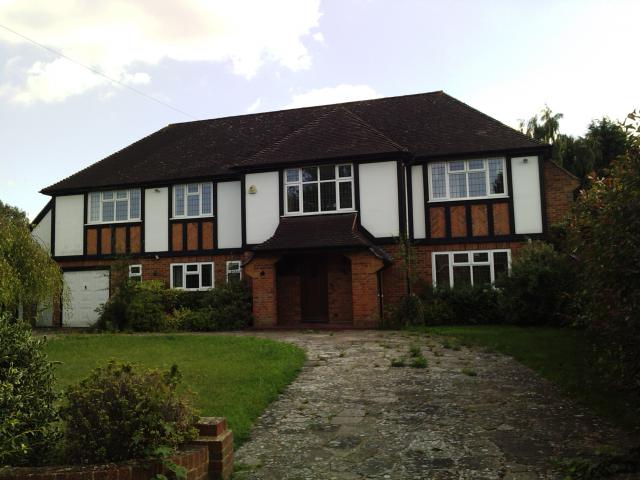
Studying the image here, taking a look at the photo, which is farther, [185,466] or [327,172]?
[327,172]

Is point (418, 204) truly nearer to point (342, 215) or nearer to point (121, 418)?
point (342, 215)

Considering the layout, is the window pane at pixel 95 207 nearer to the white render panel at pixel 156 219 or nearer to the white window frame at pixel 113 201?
the white window frame at pixel 113 201

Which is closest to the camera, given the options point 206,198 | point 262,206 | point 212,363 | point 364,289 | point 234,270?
point 212,363

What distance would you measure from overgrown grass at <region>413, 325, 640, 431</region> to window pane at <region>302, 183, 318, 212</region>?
5.63 metres

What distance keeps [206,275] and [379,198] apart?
7.19 metres

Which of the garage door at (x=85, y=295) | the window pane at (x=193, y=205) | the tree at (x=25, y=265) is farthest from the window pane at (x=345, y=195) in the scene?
the garage door at (x=85, y=295)

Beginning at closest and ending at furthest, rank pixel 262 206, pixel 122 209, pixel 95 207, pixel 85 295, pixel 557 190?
pixel 557 190 → pixel 262 206 → pixel 85 295 → pixel 122 209 → pixel 95 207

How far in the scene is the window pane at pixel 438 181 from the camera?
17828mm

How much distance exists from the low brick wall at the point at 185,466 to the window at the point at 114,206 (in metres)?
17.5

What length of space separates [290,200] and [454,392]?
11621mm

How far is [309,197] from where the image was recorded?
1788 cm

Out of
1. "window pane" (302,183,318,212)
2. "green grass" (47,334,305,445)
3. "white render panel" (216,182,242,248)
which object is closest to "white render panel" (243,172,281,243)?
"window pane" (302,183,318,212)

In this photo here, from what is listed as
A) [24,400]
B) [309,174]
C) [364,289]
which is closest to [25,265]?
[309,174]

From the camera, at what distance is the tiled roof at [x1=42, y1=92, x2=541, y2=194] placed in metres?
17.8
